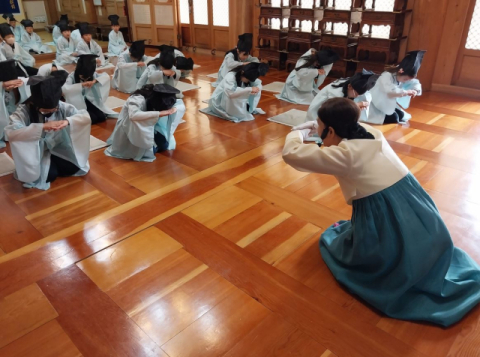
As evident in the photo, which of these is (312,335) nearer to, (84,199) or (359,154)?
(359,154)

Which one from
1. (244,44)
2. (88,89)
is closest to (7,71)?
(88,89)

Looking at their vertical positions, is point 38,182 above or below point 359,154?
below

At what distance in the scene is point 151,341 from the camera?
1.68 meters

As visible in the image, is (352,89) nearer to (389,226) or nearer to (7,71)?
(389,226)

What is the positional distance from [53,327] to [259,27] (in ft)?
20.6

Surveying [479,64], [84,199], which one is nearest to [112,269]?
[84,199]

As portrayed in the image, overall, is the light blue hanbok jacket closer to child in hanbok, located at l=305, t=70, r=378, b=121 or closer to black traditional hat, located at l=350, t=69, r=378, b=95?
child in hanbok, located at l=305, t=70, r=378, b=121

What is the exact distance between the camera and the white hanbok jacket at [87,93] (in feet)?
13.2

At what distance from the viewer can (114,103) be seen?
16.8ft

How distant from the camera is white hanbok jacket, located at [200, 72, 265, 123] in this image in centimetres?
430

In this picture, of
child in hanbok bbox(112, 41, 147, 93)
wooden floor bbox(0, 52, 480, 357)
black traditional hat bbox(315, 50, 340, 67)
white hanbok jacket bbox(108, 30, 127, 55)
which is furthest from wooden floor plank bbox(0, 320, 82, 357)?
white hanbok jacket bbox(108, 30, 127, 55)

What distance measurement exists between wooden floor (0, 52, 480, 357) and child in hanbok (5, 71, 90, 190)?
118 millimetres

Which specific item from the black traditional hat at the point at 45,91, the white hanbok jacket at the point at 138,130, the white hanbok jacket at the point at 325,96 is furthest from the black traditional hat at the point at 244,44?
the black traditional hat at the point at 45,91

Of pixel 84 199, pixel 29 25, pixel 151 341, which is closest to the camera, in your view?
pixel 151 341
